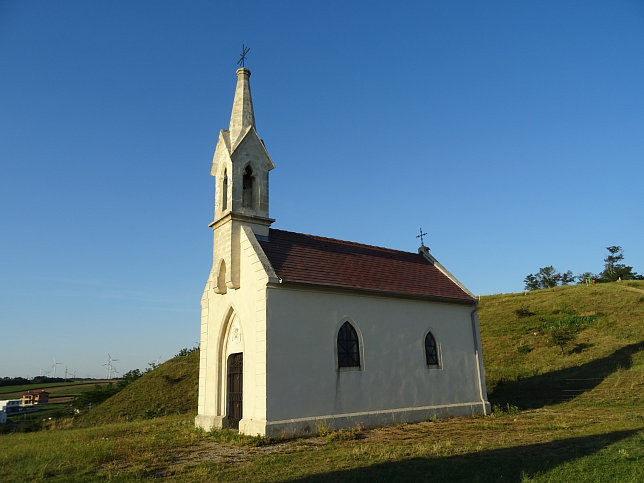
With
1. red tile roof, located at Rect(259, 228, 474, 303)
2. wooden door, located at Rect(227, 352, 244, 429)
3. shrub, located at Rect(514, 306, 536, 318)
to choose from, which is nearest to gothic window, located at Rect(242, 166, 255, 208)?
red tile roof, located at Rect(259, 228, 474, 303)

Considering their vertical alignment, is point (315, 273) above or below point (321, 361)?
above

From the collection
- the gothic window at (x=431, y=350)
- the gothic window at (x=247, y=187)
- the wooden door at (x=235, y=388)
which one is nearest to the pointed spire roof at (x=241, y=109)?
the gothic window at (x=247, y=187)

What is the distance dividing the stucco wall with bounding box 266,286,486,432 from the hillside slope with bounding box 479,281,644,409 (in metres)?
4.65

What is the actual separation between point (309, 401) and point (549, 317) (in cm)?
3284

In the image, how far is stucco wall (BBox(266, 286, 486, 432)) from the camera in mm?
14367

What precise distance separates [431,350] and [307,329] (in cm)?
657

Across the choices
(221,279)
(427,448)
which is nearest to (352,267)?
(221,279)

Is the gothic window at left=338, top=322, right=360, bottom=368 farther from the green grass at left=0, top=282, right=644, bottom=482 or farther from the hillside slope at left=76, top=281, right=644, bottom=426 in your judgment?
the hillside slope at left=76, top=281, right=644, bottom=426

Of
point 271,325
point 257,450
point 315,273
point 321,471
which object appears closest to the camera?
point 321,471

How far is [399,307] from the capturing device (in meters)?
18.1

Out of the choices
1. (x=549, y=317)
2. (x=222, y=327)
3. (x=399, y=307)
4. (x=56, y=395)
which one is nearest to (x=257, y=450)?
(x=222, y=327)

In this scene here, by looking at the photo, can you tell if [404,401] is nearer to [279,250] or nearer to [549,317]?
[279,250]

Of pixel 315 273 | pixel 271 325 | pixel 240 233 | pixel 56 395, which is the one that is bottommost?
pixel 56 395

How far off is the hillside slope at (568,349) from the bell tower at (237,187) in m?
14.9
